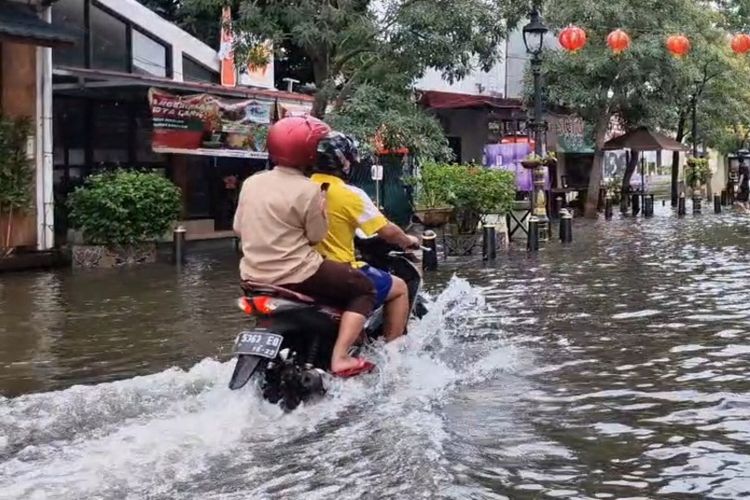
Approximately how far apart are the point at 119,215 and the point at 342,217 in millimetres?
9766

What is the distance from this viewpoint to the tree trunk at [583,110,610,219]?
28.2 metres

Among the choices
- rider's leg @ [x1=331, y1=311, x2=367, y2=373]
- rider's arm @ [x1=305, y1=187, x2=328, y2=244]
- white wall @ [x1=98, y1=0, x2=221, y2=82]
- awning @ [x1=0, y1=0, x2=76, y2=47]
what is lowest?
rider's leg @ [x1=331, y1=311, x2=367, y2=373]

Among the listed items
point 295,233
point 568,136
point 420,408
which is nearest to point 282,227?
point 295,233

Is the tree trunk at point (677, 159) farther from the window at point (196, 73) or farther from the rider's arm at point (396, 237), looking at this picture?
the rider's arm at point (396, 237)

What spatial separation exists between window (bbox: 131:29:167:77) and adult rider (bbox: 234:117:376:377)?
13.4m

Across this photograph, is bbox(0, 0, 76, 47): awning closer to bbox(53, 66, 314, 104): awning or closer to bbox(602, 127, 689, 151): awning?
bbox(53, 66, 314, 104): awning

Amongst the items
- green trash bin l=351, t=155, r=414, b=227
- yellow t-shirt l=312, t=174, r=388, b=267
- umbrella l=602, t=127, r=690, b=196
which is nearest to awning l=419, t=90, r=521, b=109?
green trash bin l=351, t=155, r=414, b=227

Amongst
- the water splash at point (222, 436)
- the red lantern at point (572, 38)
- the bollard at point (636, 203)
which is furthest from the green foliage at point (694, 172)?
the water splash at point (222, 436)

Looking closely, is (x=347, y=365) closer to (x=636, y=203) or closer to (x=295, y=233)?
(x=295, y=233)

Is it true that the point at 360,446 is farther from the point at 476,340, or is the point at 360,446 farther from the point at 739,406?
the point at 476,340

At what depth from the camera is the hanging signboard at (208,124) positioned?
17.3 m

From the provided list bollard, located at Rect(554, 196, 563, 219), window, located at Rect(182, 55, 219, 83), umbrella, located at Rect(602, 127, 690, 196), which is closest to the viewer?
window, located at Rect(182, 55, 219, 83)

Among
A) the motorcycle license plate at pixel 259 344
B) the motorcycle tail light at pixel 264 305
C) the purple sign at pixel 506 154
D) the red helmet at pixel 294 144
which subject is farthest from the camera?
the purple sign at pixel 506 154

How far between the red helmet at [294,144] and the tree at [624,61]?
2048 centimetres
